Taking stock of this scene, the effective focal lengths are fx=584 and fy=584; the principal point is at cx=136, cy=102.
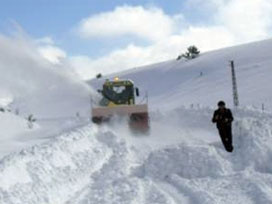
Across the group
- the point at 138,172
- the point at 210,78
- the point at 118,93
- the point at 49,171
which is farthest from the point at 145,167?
the point at 210,78

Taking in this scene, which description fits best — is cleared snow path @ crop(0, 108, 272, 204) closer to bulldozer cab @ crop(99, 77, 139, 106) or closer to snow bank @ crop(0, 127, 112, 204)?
snow bank @ crop(0, 127, 112, 204)

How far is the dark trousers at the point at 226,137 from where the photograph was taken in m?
14.1

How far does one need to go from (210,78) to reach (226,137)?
57457 millimetres

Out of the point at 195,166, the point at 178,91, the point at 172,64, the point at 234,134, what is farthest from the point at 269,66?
the point at 195,166

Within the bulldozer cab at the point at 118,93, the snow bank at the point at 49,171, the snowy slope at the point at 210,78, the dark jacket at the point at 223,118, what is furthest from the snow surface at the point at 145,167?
the snowy slope at the point at 210,78

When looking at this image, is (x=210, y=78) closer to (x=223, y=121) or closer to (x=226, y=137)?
(x=223, y=121)

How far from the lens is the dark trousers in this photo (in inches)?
555

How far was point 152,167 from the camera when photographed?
1208 centimetres

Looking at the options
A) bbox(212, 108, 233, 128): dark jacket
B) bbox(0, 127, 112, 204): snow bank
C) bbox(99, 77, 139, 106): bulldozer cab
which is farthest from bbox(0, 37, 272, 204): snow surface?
bbox(99, 77, 139, 106): bulldozer cab

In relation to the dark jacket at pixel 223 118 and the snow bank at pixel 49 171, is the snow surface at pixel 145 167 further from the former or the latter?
the dark jacket at pixel 223 118

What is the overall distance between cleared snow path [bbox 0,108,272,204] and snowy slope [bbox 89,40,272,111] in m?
35.3

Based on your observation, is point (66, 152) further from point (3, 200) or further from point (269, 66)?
point (269, 66)

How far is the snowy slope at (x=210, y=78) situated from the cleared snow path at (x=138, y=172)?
35258mm

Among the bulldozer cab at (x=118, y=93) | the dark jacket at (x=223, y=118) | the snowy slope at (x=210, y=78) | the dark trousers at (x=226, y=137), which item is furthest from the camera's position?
the snowy slope at (x=210, y=78)
